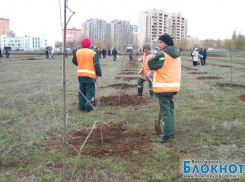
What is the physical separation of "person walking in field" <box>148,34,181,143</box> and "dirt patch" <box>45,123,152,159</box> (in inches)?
18.6

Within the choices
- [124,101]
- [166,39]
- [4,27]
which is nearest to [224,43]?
[124,101]

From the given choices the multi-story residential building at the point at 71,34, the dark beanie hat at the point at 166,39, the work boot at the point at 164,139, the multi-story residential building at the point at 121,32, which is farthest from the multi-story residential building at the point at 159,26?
the multi-story residential building at the point at 71,34

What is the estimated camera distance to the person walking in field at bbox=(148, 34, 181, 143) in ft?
16.6

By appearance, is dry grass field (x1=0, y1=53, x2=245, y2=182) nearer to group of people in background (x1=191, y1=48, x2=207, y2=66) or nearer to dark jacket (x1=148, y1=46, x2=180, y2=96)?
dark jacket (x1=148, y1=46, x2=180, y2=96)

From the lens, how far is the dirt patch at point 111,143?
455cm

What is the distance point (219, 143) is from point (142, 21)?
3122 centimetres

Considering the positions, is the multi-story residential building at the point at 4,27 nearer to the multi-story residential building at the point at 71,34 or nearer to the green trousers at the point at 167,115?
the green trousers at the point at 167,115

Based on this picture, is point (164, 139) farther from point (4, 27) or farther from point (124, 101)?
point (4, 27)

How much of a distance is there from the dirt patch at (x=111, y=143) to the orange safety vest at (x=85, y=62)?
1.98 m

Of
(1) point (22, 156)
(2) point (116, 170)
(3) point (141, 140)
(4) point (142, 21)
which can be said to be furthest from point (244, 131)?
(4) point (142, 21)

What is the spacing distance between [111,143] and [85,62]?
314 centimetres

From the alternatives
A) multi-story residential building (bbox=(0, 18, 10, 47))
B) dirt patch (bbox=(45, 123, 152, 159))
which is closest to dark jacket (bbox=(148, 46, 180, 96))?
dirt patch (bbox=(45, 123, 152, 159))

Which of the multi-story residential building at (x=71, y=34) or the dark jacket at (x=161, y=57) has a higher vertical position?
the multi-story residential building at (x=71, y=34)

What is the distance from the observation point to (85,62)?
7.55 metres
